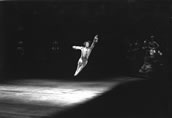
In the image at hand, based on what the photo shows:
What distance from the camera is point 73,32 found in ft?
25.1

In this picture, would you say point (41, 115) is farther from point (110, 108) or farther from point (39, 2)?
point (39, 2)

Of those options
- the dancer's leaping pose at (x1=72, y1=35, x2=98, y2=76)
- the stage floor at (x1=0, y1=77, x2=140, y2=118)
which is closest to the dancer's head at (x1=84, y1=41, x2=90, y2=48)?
the dancer's leaping pose at (x1=72, y1=35, x2=98, y2=76)

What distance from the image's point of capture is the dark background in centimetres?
706

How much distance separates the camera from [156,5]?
6.97 m

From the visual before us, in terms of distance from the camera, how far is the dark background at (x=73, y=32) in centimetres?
706

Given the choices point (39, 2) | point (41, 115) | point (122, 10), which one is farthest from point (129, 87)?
point (39, 2)

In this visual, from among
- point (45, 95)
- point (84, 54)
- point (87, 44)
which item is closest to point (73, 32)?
point (87, 44)

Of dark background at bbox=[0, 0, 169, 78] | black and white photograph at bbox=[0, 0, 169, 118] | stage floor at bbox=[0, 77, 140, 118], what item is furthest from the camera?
dark background at bbox=[0, 0, 169, 78]

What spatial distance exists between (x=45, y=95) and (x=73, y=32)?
4.70 feet

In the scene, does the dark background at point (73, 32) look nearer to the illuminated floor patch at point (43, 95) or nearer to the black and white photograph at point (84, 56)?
the black and white photograph at point (84, 56)

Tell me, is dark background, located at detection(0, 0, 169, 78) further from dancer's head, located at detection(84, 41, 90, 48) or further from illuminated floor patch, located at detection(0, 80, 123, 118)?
illuminated floor patch, located at detection(0, 80, 123, 118)

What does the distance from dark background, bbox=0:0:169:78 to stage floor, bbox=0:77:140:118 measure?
0.19m

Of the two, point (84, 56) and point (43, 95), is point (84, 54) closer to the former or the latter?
point (84, 56)

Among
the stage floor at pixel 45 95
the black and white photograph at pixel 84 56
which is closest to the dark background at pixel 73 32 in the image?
the black and white photograph at pixel 84 56
